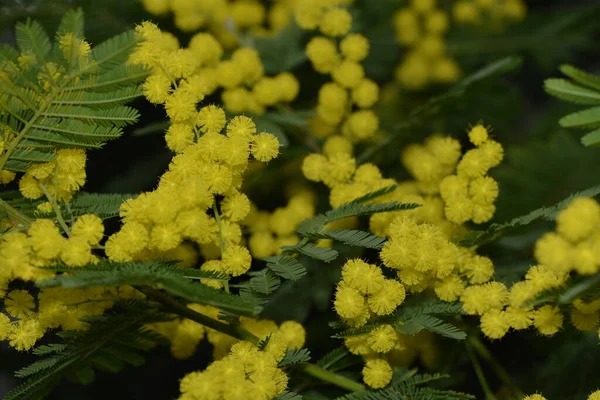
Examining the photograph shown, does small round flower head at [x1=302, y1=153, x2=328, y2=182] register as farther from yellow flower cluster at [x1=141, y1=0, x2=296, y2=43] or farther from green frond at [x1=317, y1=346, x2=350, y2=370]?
yellow flower cluster at [x1=141, y1=0, x2=296, y2=43]

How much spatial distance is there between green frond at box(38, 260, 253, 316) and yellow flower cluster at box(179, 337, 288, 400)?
8cm

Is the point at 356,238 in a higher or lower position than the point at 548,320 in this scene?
higher

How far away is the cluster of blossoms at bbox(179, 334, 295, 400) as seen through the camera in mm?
1103

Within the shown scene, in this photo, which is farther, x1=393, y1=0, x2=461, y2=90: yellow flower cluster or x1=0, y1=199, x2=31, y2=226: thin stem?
x1=393, y1=0, x2=461, y2=90: yellow flower cluster

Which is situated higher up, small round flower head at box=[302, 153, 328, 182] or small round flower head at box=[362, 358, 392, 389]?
small round flower head at box=[302, 153, 328, 182]

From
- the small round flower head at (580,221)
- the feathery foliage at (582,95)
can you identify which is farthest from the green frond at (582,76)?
the small round flower head at (580,221)

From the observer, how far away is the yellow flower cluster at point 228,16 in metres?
1.78

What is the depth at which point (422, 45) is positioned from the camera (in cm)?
216

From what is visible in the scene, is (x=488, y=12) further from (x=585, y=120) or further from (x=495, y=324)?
(x=495, y=324)

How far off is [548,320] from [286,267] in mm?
459

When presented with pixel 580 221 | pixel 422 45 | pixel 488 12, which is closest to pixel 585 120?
pixel 580 221

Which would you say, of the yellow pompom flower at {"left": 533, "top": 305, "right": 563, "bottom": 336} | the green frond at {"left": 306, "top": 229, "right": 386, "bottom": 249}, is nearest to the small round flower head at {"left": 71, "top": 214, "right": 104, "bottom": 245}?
the green frond at {"left": 306, "top": 229, "right": 386, "bottom": 249}

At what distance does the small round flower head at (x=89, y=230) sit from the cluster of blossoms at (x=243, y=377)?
0.27 metres

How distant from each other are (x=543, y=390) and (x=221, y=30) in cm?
123
